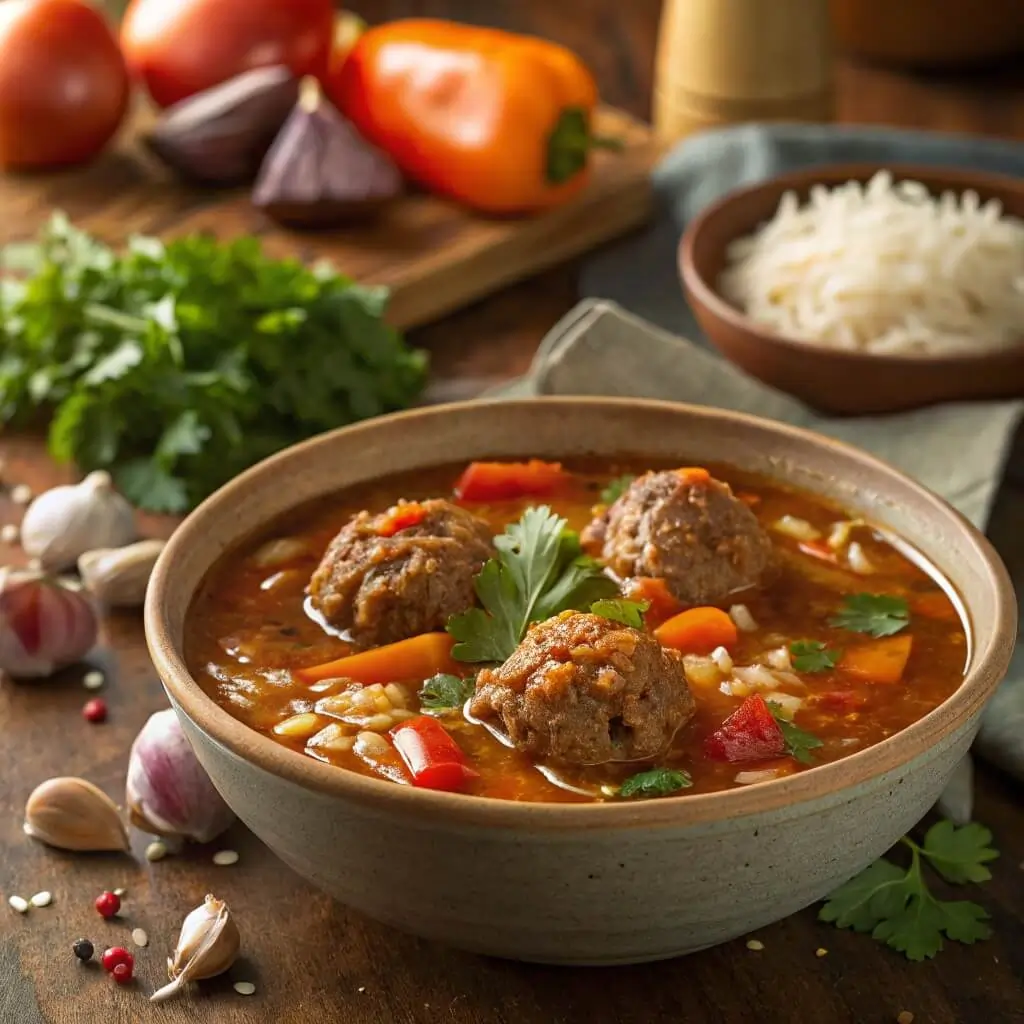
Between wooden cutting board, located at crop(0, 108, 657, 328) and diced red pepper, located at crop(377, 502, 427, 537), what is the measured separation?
2.29 metres

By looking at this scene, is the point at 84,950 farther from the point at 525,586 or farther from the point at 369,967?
the point at 525,586

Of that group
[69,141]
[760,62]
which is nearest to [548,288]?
[760,62]

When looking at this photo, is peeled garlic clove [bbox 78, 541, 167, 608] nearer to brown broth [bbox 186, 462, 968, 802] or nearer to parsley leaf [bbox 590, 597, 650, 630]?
brown broth [bbox 186, 462, 968, 802]

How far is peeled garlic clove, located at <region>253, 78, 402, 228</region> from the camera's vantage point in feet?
19.0

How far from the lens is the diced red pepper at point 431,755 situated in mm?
2734

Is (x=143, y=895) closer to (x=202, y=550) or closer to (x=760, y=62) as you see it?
(x=202, y=550)

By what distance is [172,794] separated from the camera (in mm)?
3242

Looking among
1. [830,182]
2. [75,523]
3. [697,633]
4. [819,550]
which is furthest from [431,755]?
[830,182]

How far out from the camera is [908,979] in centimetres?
297

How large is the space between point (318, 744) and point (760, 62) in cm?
434

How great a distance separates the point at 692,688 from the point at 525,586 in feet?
1.32

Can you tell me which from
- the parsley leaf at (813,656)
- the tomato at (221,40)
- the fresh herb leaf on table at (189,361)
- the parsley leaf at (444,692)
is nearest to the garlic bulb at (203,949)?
the parsley leaf at (444,692)

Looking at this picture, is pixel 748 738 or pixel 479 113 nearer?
pixel 748 738

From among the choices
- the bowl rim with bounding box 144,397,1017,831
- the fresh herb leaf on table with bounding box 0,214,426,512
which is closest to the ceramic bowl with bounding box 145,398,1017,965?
the bowl rim with bounding box 144,397,1017,831
